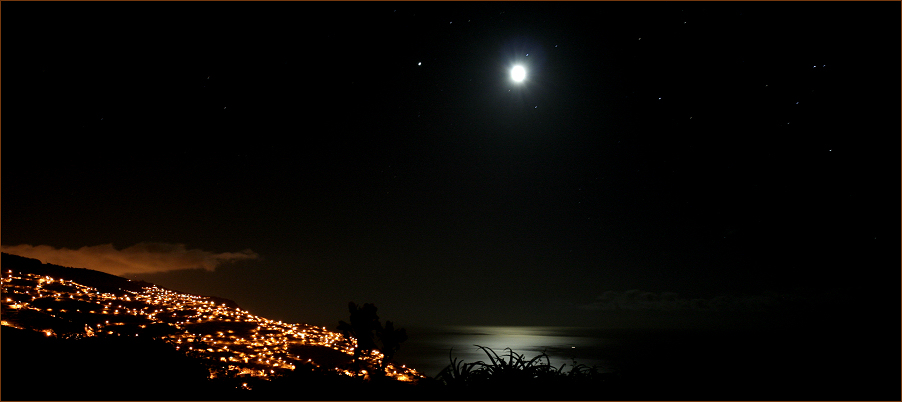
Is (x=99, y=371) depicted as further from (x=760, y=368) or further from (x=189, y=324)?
(x=189, y=324)

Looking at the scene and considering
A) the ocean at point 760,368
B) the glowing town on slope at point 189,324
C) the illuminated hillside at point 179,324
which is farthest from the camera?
the glowing town on slope at point 189,324

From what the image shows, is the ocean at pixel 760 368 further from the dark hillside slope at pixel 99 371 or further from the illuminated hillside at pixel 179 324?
the illuminated hillside at pixel 179 324

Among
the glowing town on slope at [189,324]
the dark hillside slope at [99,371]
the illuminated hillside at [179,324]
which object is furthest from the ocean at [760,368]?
the glowing town on slope at [189,324]

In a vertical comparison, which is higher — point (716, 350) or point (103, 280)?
point (103, 280)

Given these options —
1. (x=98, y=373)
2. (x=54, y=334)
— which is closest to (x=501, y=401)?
(x=98, y=373)

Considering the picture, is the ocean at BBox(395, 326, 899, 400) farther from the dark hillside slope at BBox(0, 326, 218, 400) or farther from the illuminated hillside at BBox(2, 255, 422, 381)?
the illuminated hillside at BBox(2, 255, 422, 381)

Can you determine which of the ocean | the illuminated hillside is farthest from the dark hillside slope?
the ocean

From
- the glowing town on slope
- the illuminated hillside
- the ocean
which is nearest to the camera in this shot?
the ocean

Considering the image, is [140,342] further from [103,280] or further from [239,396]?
[103,280]

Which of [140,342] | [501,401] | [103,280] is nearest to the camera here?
[501,401]
